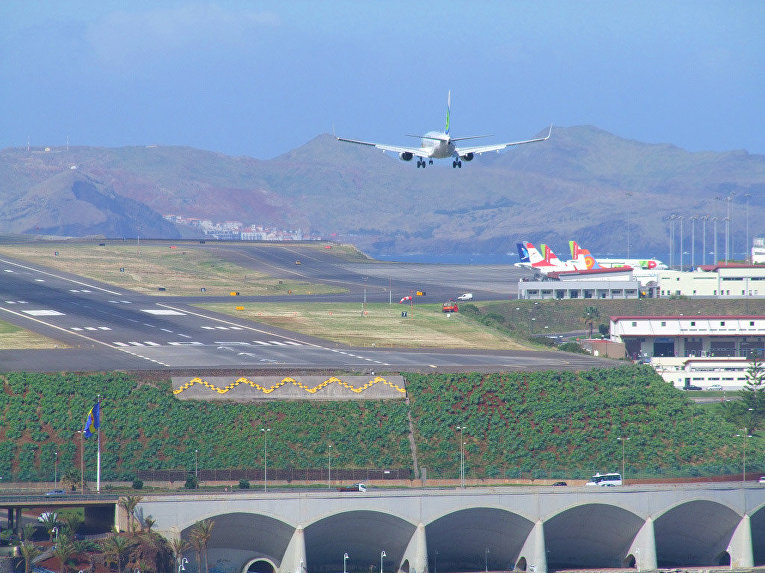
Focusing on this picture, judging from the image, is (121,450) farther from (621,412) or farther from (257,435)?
(621,412)

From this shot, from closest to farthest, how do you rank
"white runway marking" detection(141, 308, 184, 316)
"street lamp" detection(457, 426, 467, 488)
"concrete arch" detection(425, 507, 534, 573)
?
"concrete arch" detection(425, 507, 534, 573), "street lamp" detection(457, 426, 467, 488), "white runway marking" detection(141, 308, 184, 316)

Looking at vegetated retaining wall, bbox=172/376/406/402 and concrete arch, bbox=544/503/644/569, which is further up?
vegetated retaining wall, bbox=172/376/406/402

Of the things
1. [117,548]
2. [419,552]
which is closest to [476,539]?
[419,552]

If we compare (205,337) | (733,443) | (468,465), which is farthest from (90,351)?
(733,443)

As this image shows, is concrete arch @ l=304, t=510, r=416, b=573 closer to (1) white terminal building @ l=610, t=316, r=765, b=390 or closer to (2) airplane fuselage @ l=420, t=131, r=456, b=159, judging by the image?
(2) airplane fuselage @ l=420, t=131, r=456, b=159

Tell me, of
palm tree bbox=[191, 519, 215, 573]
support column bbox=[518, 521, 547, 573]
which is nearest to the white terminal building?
support column bbox=[518, 521, 547, 573]

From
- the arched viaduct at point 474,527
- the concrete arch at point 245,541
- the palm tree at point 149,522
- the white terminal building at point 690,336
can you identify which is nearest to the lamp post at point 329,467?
the arched viaduct at point 474,527

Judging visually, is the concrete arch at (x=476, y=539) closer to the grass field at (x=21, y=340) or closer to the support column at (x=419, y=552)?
the support column at (x=419, y=552)
